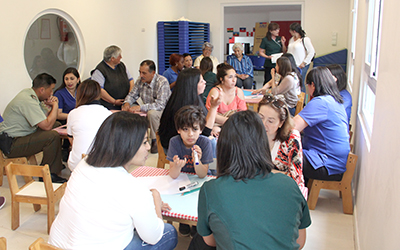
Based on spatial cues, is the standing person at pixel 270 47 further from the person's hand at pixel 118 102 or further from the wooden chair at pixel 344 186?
the wooden chair at pixel 344 186

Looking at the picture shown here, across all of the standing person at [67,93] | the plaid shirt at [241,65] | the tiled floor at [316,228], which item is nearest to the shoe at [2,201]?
the tiled floor at [316,228]

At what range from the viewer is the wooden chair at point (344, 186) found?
3.03 metres

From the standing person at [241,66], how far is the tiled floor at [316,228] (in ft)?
13.2

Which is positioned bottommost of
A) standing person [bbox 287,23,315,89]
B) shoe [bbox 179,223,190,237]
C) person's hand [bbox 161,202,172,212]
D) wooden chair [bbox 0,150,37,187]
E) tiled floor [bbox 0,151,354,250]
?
tiled floor [bbox 0,151,354,250]

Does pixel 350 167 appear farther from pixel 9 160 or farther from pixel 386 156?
pixel 9 160

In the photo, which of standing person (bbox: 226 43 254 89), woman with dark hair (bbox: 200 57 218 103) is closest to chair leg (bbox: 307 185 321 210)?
woman with dark hair (bbox: 200 57 218 103)

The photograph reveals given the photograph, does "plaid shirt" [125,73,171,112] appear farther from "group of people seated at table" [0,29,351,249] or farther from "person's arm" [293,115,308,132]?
"person's arm" [293,115,308,132]

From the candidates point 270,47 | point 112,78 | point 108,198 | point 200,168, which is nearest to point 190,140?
point 200,168

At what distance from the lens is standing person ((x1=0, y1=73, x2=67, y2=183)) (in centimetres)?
365

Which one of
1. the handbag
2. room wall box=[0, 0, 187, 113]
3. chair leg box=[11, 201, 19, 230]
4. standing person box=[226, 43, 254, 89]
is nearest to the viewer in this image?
chair leg box=[11, 201, 19, 230]

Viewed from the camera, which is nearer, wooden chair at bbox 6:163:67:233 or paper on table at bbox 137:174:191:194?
paper on table at bbox 137:174:191:194

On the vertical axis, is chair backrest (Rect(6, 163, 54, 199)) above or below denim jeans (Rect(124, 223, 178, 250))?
above

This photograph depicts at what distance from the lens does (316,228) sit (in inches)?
113

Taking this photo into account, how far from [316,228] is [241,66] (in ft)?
15.7
